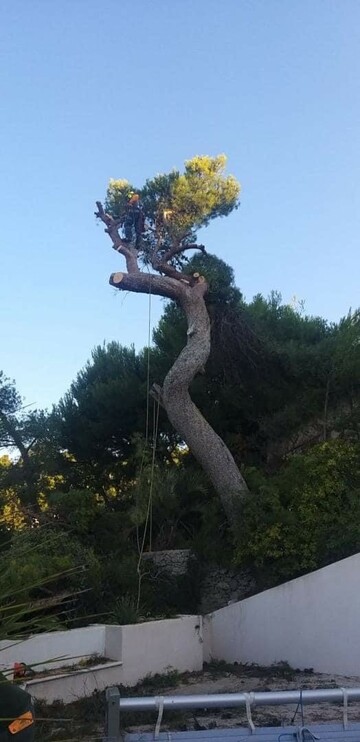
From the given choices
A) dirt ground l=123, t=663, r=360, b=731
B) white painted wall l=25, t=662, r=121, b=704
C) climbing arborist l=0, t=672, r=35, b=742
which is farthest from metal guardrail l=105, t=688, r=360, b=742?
white painted wall l=25, t=662, r=121, b=704

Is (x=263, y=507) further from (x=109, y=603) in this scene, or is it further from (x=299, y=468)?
(x=109, y=603)

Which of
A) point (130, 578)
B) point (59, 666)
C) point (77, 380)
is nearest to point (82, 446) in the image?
point (77, 380)

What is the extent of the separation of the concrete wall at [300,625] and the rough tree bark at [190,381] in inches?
74.6

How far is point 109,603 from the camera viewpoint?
34.5 ft

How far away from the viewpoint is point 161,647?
971 cm

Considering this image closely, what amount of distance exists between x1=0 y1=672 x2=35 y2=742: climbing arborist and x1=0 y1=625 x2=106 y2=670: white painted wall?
5.32 meters

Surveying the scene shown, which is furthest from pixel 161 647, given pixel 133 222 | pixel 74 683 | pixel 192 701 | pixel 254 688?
pixel 133 222

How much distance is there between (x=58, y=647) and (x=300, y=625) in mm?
3674

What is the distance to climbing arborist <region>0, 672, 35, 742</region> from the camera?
2.37 metres

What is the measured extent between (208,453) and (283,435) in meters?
3.41

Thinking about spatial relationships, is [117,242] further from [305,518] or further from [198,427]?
[305,518]

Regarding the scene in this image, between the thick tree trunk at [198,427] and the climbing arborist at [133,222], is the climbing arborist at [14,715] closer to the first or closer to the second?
the thick tree trunk at [198,427]

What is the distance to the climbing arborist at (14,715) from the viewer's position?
2.37m

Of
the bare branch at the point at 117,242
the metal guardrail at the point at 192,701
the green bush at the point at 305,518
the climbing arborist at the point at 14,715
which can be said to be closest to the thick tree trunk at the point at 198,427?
the green bush at the point at 305,518
